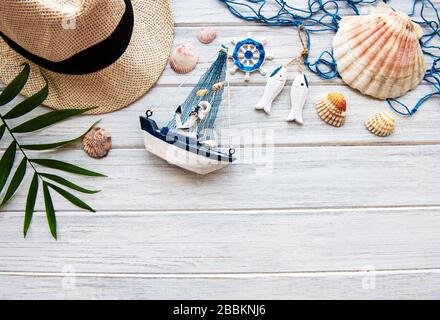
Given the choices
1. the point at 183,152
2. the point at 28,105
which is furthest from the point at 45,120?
the point at 183,152

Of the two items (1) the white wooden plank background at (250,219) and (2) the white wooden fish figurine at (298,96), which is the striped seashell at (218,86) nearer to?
(1) the white wooden plank background at (250,219)

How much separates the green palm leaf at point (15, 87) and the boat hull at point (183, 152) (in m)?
0.32

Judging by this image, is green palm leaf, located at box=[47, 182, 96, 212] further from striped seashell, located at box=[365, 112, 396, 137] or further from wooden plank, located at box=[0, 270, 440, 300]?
striped seashell, located at box=[365, 112, 396, 137]

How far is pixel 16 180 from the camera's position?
1.18m

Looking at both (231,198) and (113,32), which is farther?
(231,198)

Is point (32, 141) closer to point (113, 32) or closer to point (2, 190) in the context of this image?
point (2, 190)

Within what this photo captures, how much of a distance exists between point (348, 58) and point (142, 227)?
713 mm

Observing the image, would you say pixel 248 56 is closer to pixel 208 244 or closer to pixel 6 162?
pixel 208 244

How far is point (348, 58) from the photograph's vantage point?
1.22 meters

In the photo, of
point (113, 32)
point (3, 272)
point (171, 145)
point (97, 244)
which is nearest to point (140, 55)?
point (113, 32)

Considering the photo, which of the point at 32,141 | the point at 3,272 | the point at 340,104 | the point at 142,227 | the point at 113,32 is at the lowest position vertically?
the point at 3,272

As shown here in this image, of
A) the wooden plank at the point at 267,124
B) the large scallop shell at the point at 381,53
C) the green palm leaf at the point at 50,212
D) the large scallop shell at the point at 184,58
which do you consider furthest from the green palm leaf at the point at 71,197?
the large scallop shell at the point at 381,53

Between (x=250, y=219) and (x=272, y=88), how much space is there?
0.35 meters

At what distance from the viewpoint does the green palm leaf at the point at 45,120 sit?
3.84 feet
